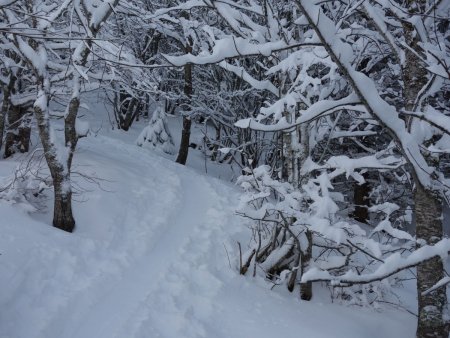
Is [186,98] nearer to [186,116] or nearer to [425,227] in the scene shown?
[186,116]

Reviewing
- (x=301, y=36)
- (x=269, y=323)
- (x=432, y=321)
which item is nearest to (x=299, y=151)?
(x=301, y=36)

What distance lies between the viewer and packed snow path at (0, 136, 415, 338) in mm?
4617

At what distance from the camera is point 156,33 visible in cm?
1775

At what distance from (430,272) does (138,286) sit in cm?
363

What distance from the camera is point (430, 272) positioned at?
3.95 meters

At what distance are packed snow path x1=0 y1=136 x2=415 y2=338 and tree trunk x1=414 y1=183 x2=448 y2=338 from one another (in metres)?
1.30

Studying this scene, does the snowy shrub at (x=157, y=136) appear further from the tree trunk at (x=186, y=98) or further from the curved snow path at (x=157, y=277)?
the curved snow path at (x=157, y=277)

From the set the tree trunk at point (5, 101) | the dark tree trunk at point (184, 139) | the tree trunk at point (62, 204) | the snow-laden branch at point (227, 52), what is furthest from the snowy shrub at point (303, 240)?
the dark tree trunk at point (184, 139)

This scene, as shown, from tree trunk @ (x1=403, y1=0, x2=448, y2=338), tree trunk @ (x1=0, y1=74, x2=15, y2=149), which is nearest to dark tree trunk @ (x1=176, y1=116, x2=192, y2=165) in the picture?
tree trunk @ (x1=0, y1=74, x2=15, y2=149)

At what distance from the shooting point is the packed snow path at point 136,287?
462cm

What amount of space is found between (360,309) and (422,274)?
2.33 metres

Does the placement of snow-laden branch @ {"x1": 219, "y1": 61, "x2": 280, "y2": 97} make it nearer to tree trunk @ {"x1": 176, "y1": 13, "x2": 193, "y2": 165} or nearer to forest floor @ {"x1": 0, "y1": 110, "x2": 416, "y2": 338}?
forest floor @ {"x1": 0, "y1": 110, "x2": 416, "y2": 338}

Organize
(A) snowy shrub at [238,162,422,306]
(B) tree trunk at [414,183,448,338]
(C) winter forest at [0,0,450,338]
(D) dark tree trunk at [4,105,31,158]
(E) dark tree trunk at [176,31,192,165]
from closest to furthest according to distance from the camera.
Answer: (C) winter forest at [0,0,450,338]
(B) tree trunk at [414,183,448,338]
(A) snowy shrub at [238,162,422,306]
(D) dark tree trunk at [4,105,31,158]
(E) dark tree trunk at [176,31,192,165]

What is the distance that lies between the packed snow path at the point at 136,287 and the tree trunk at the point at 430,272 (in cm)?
130
